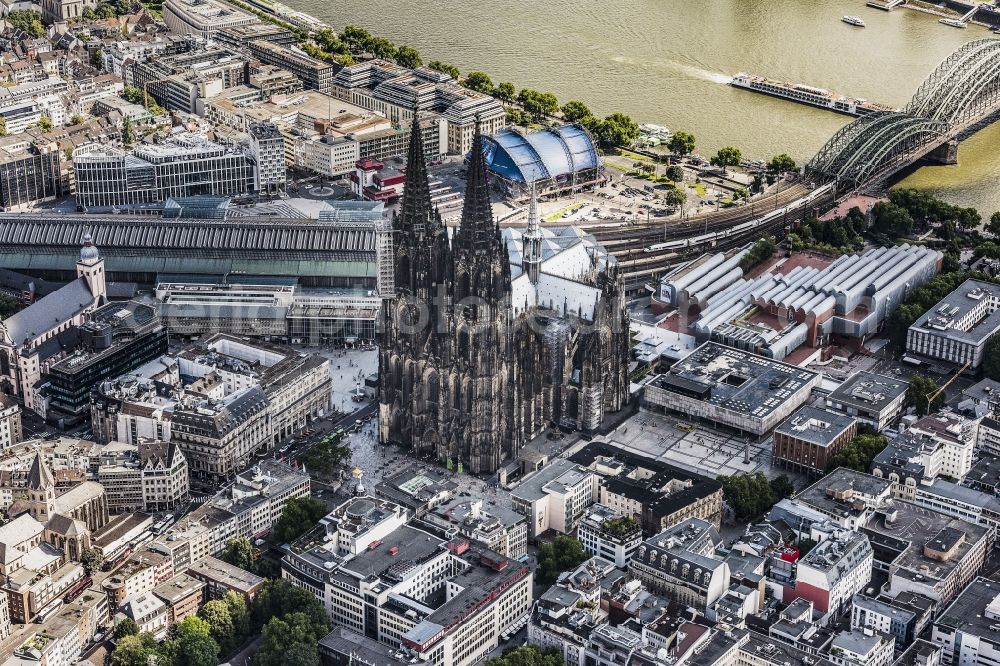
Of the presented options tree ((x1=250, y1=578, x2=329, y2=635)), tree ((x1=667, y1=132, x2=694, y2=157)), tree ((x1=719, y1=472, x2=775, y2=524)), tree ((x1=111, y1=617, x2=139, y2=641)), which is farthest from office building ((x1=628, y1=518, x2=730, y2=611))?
tree ((x1=667, y1=132, x2=694, y2=157))

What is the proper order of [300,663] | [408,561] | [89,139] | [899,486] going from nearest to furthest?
[300,663], [408,561], [899,486], [89,139]

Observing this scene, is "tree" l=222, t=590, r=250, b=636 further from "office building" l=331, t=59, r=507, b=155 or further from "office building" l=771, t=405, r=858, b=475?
"office building" l=331, t=59, r=507, b=155

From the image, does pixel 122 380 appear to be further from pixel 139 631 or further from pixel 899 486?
pixel 899 486

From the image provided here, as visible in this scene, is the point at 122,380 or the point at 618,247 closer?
the point at 122,380

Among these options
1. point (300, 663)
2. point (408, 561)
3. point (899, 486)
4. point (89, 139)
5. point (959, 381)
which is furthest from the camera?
point (89, 139)

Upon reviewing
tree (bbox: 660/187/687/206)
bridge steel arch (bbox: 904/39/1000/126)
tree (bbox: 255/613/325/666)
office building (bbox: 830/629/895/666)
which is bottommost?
tree (bbox: 255/613/325/666)

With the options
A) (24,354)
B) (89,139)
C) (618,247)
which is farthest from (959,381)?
(89,139)

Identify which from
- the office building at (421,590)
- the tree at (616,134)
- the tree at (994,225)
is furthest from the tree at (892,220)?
the office building at (421,590)
